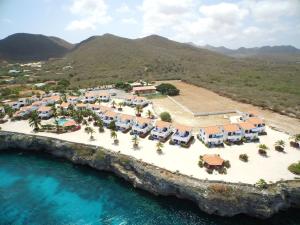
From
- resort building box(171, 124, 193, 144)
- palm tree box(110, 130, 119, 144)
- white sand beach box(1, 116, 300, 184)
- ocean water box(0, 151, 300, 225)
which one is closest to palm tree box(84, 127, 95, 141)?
white sand beach box(1, 116, 300, 184)

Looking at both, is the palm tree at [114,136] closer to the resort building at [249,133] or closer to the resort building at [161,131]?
the resort building at [161,131]

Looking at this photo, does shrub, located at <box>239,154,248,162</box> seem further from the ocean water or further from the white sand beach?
the ocean water

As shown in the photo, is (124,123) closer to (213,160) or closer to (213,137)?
(213,137)

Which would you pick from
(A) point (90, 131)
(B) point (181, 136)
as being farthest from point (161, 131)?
(A) point (90, 131)

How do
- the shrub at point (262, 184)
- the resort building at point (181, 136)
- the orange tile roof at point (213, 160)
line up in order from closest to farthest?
the shrub at point (262, 184) < the orange tile roof at point (213, 160) < the resort building at point (181, 136)

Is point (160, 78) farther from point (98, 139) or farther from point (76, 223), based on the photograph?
point (76, 223)

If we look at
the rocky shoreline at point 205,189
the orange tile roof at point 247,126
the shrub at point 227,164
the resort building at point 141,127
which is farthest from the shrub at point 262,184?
the resort building at point 141,127
